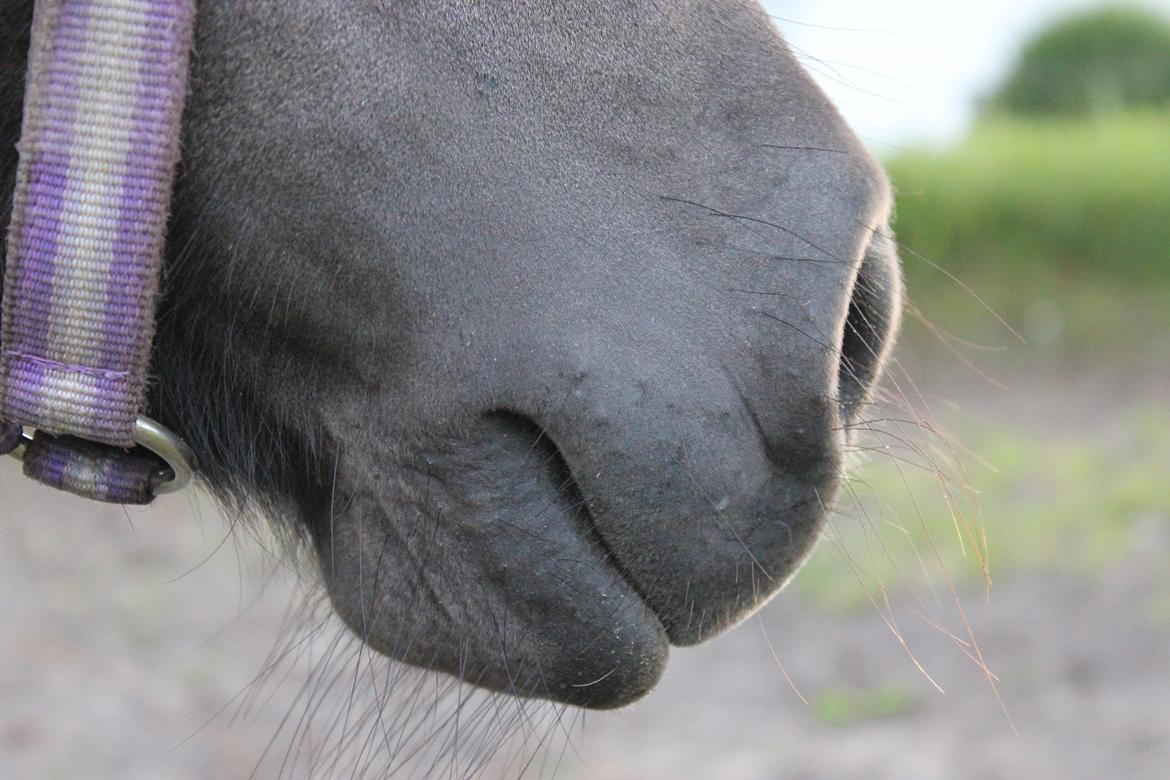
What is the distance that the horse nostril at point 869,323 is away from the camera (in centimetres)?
118

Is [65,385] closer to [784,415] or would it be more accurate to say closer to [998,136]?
[784,415]

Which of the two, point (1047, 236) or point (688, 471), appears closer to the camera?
point (688, 471)

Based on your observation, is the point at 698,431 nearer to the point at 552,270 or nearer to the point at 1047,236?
the point at 552,270

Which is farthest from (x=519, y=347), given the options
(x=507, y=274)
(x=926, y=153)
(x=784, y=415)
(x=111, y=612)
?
(x=926, y=153)

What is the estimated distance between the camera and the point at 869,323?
119 centimetres

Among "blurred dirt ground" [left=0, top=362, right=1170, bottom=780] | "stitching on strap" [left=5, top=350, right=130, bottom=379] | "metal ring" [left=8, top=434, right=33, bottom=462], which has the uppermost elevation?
"stitching on strap" [left=5, top=350, right=130, bottom=379]

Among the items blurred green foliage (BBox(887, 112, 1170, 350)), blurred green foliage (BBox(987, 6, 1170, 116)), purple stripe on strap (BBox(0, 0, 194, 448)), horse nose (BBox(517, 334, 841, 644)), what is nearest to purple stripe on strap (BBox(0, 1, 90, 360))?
purple stripe on strap (BBox(0, 0, 194, 448))

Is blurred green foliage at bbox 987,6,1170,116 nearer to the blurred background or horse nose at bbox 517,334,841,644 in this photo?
→ the blurred background

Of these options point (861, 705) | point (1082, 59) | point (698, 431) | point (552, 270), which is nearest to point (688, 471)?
point (698, 431)

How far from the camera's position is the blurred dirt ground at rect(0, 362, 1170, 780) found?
10.8ft

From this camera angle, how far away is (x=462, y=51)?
3.62 feet

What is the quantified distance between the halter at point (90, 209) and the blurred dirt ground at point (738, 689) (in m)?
1.72

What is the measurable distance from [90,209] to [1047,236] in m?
6.97

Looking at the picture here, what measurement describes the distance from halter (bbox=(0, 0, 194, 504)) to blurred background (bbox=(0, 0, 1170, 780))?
1.59 feet
